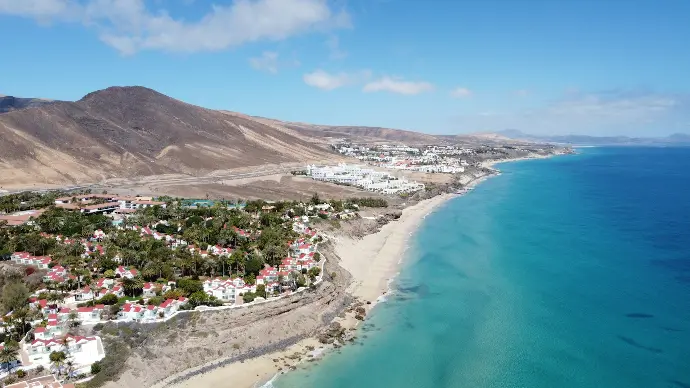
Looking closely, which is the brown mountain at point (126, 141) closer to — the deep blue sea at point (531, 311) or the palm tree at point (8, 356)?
the deep blue sea at point (531, 311)

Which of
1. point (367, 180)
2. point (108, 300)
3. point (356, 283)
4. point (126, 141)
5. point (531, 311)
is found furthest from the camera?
point (126, 141)

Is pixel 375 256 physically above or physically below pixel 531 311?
above

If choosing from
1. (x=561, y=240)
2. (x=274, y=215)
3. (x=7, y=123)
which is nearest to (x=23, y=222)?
→ (x=274, y=215)

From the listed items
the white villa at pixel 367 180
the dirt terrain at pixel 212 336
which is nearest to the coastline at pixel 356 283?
the dirt terrain at pixel 212 336

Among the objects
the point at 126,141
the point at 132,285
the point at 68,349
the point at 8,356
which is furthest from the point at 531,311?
the point at 126,141

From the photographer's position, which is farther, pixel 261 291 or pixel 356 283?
pixel 356 283

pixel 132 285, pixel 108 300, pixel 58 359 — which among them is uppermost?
pixel 132 285

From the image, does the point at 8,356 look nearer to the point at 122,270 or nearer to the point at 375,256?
the point at 122,270

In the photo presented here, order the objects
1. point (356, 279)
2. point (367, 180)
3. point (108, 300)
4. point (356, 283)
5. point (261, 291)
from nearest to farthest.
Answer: point (108, 300) < point (261, 291) < point (356, 283) < point (356, 279) < point (367, 180)
